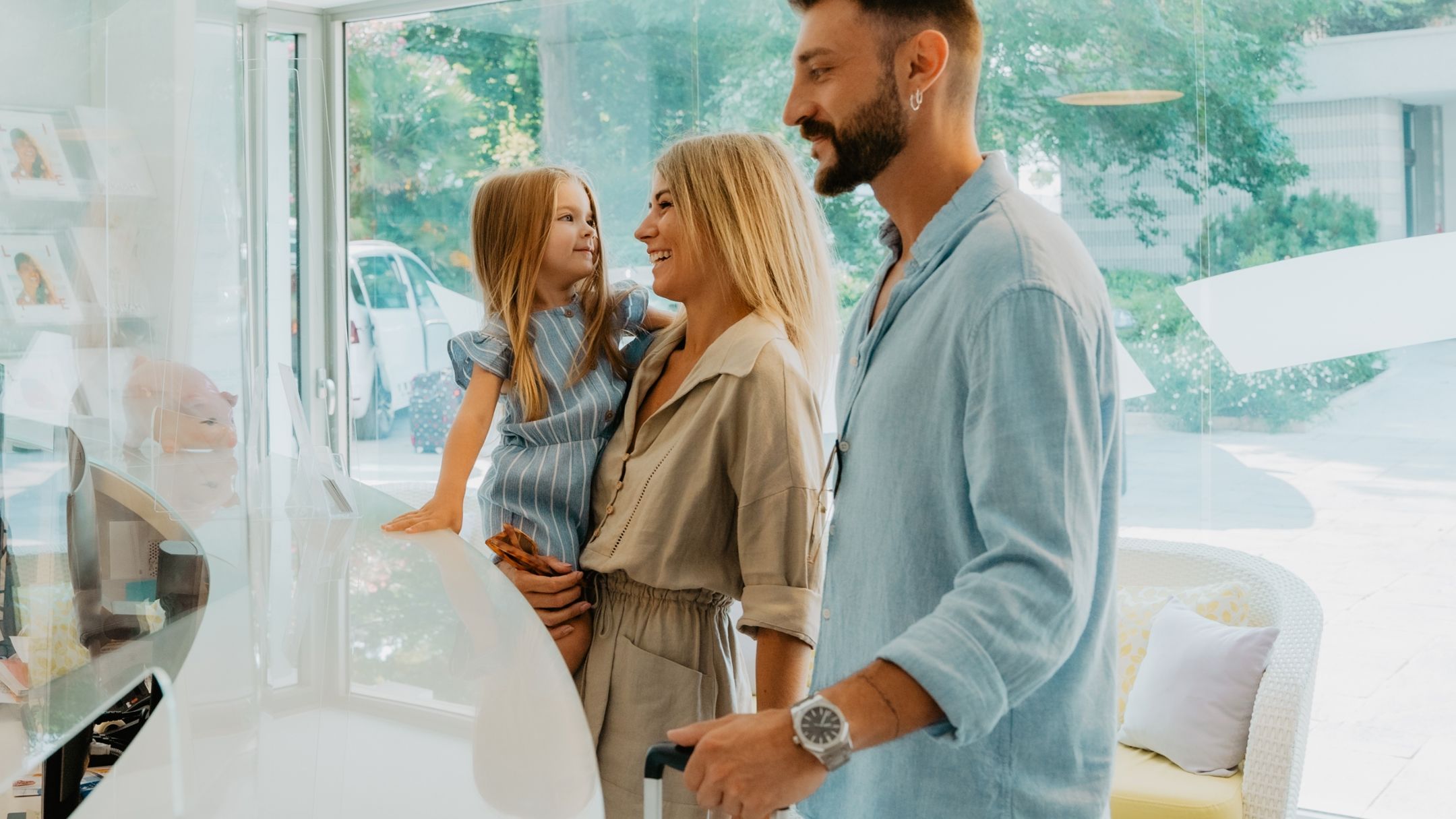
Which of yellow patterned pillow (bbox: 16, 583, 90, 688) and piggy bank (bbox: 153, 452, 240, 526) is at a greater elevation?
piggy bank (bbox: 153, 452, 240, 526)

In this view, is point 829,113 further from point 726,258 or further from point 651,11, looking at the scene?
point 651,11

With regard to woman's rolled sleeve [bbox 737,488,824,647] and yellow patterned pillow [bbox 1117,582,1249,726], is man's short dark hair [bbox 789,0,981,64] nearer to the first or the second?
woman's rolled sleeve [bbox 737,488,824,647]

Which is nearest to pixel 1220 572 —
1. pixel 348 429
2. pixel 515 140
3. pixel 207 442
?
pixel 207 442

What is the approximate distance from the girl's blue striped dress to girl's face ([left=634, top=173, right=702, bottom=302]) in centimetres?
21

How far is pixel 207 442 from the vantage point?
892 millimetres

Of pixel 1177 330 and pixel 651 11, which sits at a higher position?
pixel 651 11

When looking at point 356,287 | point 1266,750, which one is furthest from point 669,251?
point 356,287

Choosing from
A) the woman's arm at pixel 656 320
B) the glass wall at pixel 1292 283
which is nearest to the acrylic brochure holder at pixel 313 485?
the woman's arm at pixel 656 320

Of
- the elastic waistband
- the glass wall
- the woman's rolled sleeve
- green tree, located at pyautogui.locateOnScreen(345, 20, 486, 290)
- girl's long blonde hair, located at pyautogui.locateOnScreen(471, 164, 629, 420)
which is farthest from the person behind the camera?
green tree, located at pyautogui.locateOnScreen(345, 20, 486, 290)

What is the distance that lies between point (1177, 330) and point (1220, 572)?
0.92m

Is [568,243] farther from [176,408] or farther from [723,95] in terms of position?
[723,95]

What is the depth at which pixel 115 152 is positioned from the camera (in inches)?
28.6

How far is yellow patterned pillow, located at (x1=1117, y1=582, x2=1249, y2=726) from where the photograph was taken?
315 centimetres

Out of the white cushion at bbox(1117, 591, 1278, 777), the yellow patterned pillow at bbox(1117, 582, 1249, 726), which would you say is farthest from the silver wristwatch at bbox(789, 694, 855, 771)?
the yellow patterned pillow at bbox(1117, 582, 1249, 726)
